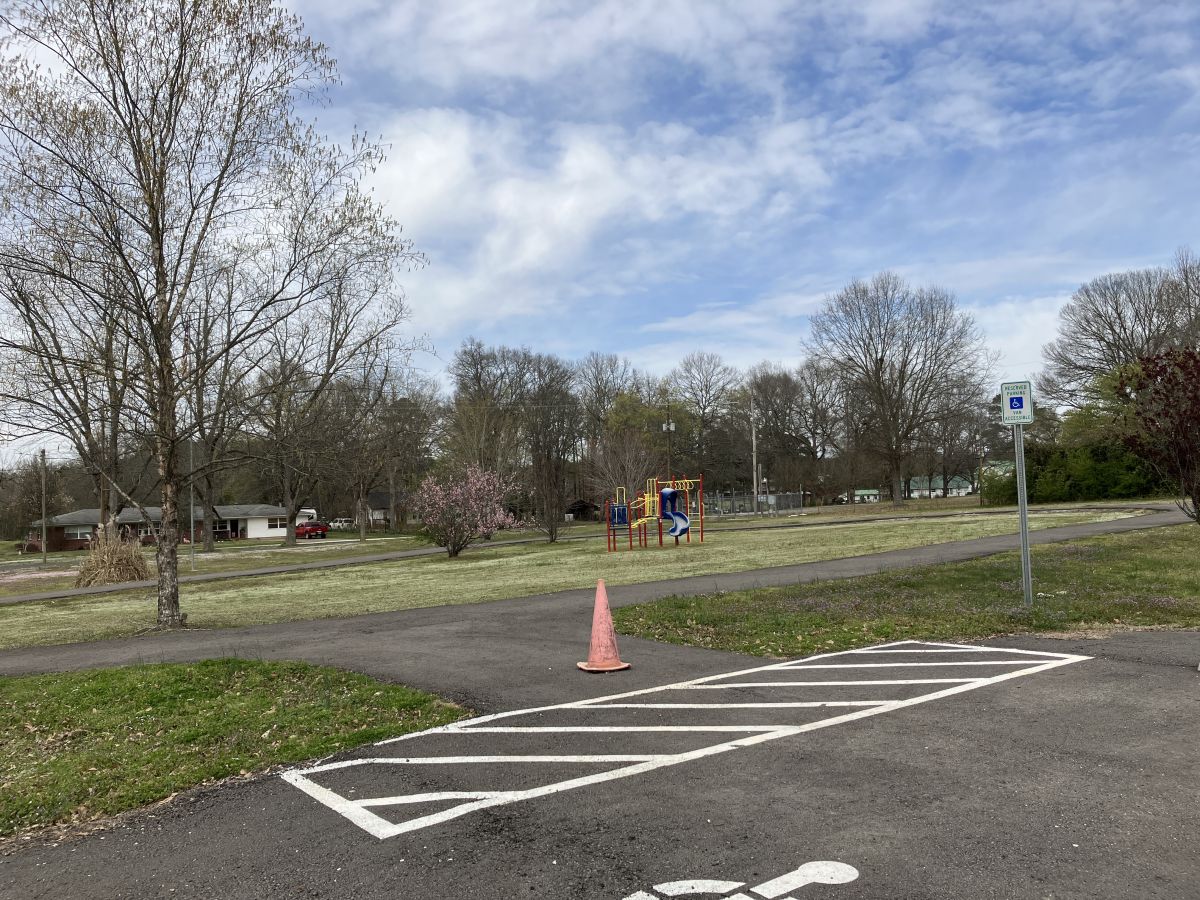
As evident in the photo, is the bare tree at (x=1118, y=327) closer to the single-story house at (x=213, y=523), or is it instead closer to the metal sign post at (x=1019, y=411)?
the metal sign post at (x=1019, y=411)

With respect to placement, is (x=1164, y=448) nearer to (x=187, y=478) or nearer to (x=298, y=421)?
(x=298, y=421)

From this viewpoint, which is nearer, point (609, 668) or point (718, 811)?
point (718, 811)

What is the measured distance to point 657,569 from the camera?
21.0 meters

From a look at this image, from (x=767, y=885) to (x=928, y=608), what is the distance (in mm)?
8634

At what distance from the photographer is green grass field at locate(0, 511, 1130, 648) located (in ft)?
51.9

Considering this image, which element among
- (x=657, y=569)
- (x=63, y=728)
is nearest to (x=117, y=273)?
(x=63, y=728)

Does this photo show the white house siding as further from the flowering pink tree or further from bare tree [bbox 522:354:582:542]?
the flowering pink tree

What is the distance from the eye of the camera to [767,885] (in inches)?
131

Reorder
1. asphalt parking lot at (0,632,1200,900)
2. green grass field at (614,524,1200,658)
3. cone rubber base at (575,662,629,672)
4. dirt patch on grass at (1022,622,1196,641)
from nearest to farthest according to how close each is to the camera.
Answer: asphalt parking lot at (0,632,1200,900) → cone rubber base at (575,662,629,672) → dirt patch on grass at (1022,622,1196,641) → green grass field at (614,524,1200,658)

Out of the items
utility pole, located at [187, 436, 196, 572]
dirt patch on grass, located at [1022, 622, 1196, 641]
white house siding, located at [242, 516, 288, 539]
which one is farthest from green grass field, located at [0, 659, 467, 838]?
white house siding, located at [242, 516, 288, 539]

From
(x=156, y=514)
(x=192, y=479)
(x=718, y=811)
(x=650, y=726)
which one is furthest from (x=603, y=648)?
(x=156, y=514)

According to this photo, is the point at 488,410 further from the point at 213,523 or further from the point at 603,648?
the point at 603,648

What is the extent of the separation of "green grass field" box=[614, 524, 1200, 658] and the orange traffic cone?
1662mm

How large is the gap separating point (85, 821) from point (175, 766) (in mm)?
813
